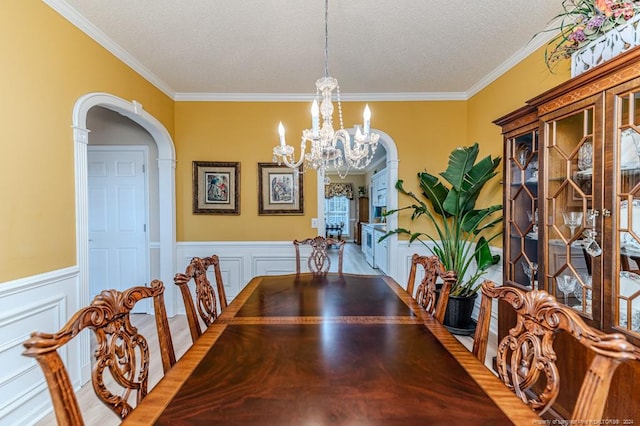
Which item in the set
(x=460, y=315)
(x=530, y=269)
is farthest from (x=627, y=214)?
(x=460, y=315)

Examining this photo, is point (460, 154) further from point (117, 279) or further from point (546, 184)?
point (117, 279)

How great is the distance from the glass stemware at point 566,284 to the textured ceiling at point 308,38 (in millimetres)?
1854

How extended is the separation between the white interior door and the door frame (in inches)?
12.2

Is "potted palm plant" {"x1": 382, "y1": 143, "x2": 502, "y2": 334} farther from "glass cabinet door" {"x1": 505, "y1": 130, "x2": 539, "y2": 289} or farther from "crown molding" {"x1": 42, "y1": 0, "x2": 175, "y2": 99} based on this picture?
"crown molding" {"x1": 42, "y1": 0, "x2": 175, "y2": 99}

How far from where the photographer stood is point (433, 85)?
3572 millimetres

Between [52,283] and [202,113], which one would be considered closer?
[52,283]

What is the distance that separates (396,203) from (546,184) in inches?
78.2

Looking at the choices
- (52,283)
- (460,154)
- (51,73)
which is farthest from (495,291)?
(51,73)

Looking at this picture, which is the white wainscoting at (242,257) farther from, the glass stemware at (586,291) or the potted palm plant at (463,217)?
the glass stemware at (586,291)

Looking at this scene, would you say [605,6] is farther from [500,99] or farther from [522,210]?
[500,99]

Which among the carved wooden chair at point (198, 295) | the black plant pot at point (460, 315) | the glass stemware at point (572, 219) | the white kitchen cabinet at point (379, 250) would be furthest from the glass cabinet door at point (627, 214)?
the white kitchen cabinet at point (379, 250)

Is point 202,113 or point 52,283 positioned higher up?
point 202,113

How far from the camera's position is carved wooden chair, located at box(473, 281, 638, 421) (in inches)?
29.9

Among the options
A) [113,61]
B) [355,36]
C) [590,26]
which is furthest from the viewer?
[113,61]
